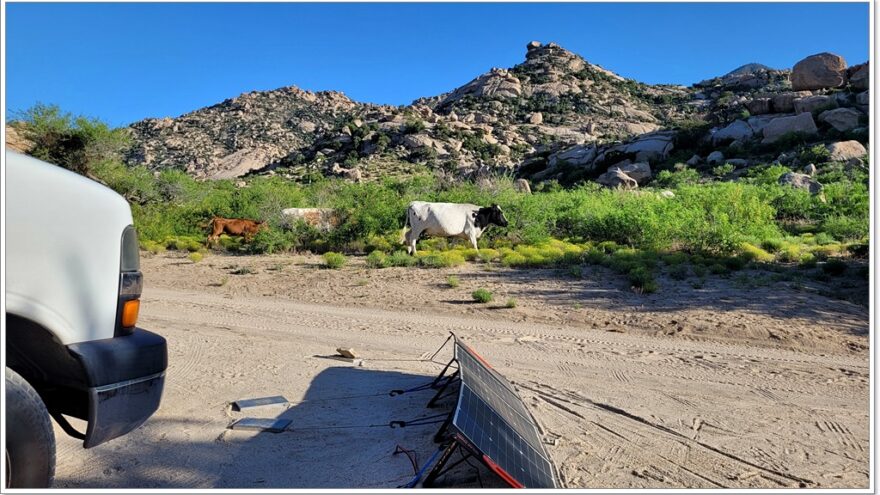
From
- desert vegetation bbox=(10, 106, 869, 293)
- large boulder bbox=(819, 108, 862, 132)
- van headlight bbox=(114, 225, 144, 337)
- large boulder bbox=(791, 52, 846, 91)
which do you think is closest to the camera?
van headlight bbox=(114, 225, 144, 337)

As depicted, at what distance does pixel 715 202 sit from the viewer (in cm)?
2014

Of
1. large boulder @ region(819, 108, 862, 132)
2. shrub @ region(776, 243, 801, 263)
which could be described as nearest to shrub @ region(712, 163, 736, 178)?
large boulder @ region(819, 108, 862, 132)

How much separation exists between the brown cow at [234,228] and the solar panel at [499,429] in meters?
15.8

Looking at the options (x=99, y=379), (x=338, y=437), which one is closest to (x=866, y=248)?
(x=338, y=437)

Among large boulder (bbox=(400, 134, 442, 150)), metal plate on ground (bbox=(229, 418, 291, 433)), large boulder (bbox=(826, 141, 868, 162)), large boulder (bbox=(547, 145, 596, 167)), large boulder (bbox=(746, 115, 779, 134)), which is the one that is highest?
large boulder (bbox=(400, 134, 442, 150))

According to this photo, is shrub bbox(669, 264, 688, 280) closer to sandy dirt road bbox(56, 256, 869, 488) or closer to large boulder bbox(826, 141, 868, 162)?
sandy dirt road bbox(56, 256, 869, 488)

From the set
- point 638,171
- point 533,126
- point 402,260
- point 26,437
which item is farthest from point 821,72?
point 26,437

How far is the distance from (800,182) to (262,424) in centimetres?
3064

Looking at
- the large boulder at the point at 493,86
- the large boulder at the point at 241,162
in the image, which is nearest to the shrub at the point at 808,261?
the large boulder at the point at 241,162

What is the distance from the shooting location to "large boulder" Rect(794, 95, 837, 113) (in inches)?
1637

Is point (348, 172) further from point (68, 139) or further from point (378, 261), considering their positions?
point (378, 261)

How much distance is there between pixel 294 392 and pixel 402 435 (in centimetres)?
152

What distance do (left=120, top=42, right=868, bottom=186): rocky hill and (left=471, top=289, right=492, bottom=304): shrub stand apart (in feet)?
94.7

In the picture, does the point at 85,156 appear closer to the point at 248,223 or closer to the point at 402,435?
the point at 248,223
